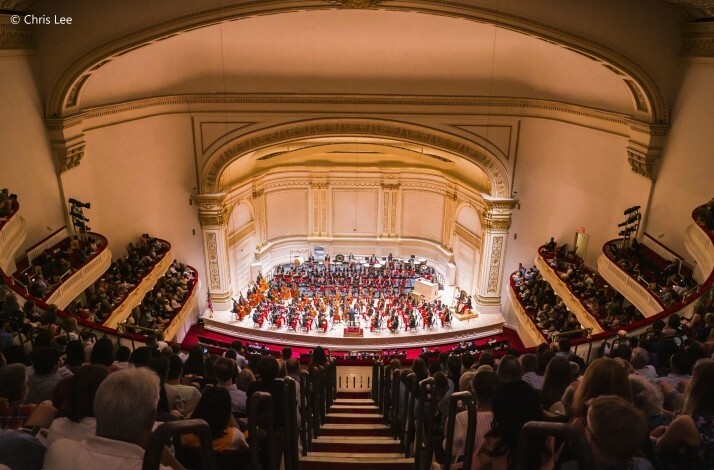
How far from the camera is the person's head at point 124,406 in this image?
6.54ft

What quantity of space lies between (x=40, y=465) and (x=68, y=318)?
537 centimetres

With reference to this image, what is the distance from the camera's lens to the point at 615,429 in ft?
6.37

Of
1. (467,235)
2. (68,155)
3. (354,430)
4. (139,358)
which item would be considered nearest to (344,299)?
(467,235)

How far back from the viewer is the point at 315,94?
50.4 ft

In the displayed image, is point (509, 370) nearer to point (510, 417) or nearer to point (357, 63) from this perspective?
point (510, 417)

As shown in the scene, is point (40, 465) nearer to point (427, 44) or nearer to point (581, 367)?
point (581, 367)

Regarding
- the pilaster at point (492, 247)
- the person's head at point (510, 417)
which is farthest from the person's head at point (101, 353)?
the pilaster at point (492, 247)

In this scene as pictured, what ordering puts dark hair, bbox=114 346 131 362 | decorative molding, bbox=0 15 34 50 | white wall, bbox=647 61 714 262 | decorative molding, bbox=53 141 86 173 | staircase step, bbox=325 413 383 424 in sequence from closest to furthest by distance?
1. dark hair, bbox=114 346 131 362
2. staircase step, bbox=325 413 383 424
3. decorative molding, bbox=0 15 34 50
4. white wall, bbox=647 61 714 262
5. decorative molding, bbox=53 141 86 173

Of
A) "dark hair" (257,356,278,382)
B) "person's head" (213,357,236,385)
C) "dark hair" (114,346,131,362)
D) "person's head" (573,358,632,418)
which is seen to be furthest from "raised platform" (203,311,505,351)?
"person's head" (573,358,632,418)

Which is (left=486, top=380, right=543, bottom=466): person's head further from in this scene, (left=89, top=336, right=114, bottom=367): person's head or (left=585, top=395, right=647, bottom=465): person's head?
(left=89, top=336, right=114, bottom=367): person's head

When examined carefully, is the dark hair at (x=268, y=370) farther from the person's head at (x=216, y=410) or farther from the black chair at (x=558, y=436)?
the black chair at (x=558, y=436)

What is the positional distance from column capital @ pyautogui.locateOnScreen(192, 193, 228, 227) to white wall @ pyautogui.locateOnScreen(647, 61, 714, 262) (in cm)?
1206

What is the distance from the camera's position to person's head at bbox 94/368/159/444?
6.54 ft

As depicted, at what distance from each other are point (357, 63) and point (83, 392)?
13658mm
